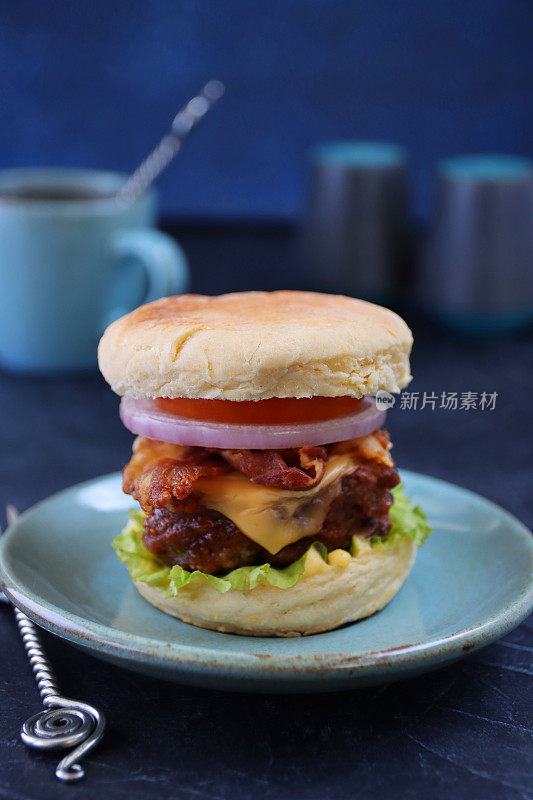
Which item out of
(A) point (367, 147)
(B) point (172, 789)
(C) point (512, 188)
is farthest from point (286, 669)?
(A) point (367, 147)

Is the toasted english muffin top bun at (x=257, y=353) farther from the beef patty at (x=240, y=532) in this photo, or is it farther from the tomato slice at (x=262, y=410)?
the beef patty at (x=240, y=532)

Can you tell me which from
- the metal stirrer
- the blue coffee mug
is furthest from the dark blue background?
the blue coffee mug

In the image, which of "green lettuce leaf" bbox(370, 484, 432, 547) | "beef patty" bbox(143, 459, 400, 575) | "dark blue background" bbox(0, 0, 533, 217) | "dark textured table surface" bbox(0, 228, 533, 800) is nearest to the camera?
"dark textured table surface" bbox(0, 228, 533, 800)

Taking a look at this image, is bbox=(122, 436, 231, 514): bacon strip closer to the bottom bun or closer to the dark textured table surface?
the bottom bun

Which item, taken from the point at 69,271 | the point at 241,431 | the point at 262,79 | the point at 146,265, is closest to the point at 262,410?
the point at 241,431

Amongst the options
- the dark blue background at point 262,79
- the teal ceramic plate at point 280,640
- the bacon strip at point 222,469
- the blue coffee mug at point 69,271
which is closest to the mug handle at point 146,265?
the blue coffee mug at point 69,271

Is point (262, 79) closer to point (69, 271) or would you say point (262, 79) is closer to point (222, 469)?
point (69, 271)
